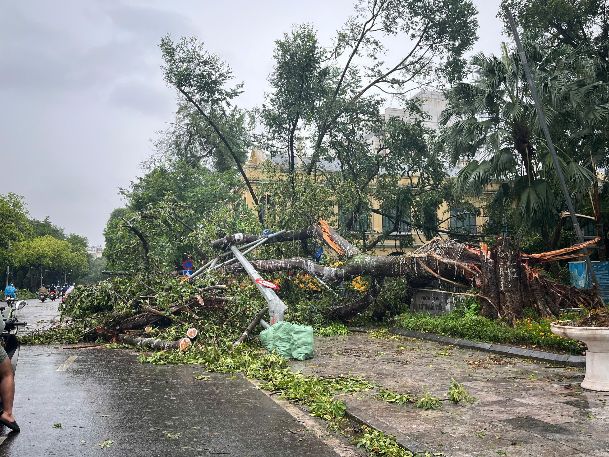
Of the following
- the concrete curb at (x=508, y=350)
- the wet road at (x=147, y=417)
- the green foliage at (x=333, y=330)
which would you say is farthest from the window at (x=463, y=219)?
the wet road at (x=147, y=417)

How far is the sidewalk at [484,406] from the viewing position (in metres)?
4.94

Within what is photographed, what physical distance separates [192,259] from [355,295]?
730 centimetres

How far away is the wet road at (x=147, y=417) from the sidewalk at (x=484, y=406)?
1.08 meters

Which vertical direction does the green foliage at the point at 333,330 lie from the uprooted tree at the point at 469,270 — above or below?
below

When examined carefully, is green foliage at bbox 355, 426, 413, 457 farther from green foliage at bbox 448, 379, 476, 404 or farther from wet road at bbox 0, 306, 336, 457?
green foliage at bbox 448, 379, 476, 404

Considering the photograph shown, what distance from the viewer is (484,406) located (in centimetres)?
638

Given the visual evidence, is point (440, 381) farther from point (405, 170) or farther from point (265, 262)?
point (405, 170)

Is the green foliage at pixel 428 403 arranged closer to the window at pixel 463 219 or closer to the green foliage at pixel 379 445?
the green foliage at pixel 379 445

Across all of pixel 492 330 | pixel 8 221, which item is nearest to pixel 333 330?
pixel 492 330

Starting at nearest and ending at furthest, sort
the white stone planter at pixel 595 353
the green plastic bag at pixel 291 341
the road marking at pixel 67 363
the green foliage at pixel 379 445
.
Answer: the green foliage at pixel 379 445 < the white stone planter at pixel 595 353 < the road marking at pixel 67 363 < the green plastic bag at pixel 291 341

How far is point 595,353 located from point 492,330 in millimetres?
4470

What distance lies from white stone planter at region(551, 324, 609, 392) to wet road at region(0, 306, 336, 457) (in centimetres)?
390

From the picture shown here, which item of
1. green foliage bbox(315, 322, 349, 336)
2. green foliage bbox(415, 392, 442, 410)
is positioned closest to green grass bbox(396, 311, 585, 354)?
green foliage bbox(315, 322, 349, 336)

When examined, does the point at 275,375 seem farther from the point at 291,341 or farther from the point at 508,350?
the point at 508,350
